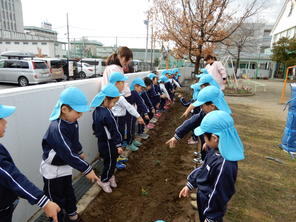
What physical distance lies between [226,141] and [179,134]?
1.19 meters

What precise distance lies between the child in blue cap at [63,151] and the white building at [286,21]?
1237 inches

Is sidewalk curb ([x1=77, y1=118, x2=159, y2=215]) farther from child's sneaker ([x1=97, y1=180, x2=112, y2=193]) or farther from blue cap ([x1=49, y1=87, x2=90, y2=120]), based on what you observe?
blue cap ([x1=49, y1=87, x2=90, y2=120])

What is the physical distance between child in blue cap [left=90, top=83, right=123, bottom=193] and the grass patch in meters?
1.67

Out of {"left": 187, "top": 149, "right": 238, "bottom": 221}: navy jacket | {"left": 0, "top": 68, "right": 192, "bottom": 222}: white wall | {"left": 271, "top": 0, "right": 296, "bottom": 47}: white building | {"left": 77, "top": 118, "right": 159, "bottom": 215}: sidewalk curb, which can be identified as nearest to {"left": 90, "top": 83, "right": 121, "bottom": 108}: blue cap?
{"left": 0, "top": 68, "right": 192, "bottom": 222}: white wall

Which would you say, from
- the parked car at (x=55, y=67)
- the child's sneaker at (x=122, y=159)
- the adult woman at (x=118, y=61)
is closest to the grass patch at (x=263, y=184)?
the child's sneaker at (x=122, y=159)

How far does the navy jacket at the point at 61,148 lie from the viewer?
71.6 inches

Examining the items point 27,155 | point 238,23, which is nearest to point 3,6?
point 238,23

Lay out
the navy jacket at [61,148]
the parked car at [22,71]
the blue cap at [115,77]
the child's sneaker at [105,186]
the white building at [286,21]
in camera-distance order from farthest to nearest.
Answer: the white building at [286,21], the parked car at [22,71], the blue cap at [115,77], the child's sneaker at [105,186], the navy jacket at [61,148]

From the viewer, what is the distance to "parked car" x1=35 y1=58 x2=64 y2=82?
14.4m

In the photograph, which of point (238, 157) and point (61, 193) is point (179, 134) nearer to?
point (238, 157)

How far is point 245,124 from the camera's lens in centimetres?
A: 677

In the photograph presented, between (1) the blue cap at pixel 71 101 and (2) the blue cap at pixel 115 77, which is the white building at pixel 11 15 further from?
(1) the blue cap at pixel 71 101

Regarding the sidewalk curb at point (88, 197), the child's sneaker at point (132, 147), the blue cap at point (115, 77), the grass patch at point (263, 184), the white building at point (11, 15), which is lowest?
the grass patch at point (263, 184)

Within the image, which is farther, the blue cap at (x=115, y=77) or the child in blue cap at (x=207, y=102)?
the blue cap at (x=115, y=77)
